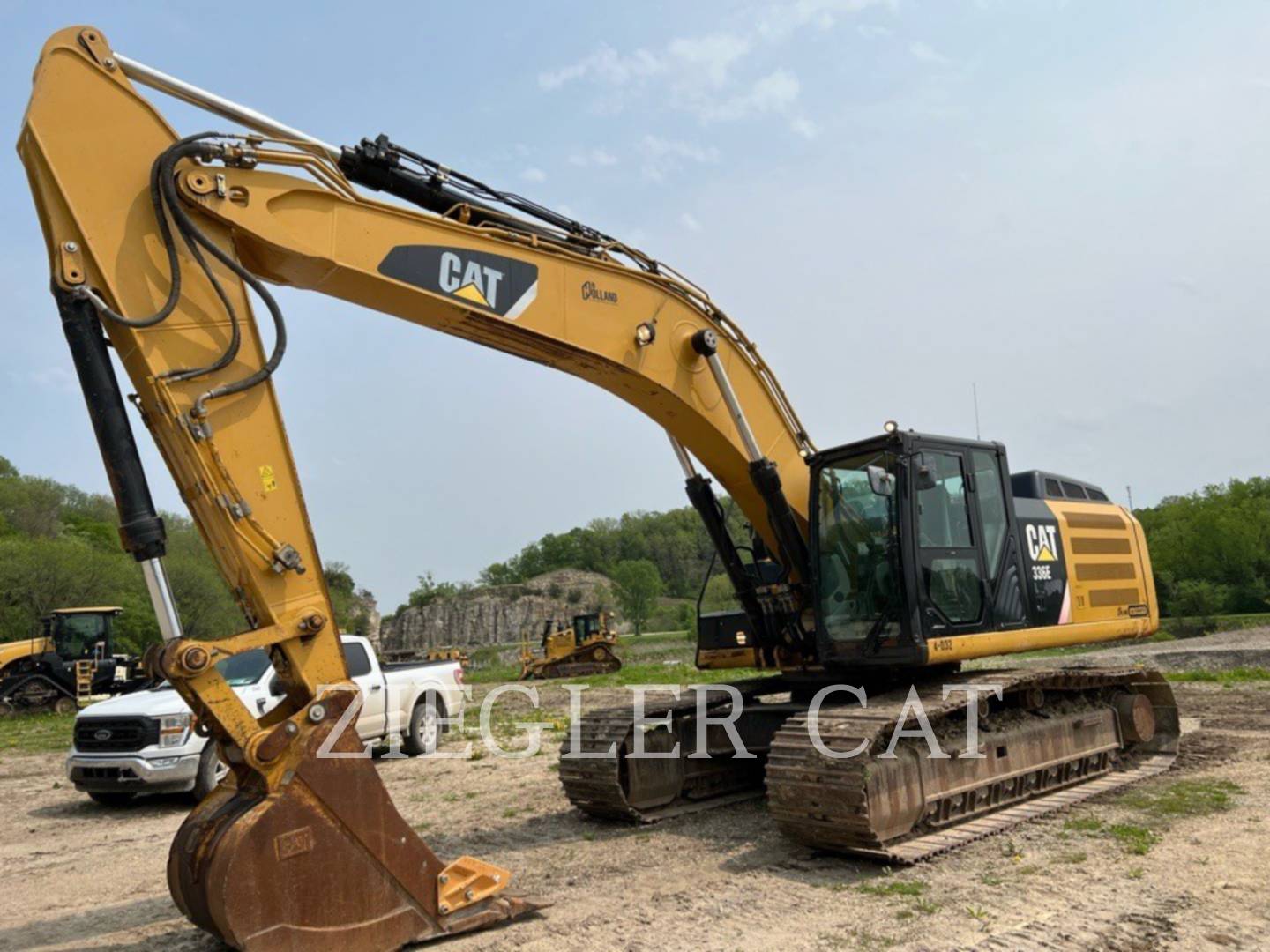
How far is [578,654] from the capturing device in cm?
3450

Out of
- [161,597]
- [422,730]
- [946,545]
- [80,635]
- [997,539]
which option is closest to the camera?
[161,597]

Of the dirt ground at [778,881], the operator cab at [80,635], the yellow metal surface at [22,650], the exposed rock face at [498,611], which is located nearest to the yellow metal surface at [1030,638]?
the dirt ground at [778,881]

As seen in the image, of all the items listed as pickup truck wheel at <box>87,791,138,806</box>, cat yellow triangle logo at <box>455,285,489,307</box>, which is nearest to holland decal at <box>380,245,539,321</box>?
cat yellow triangle logo at <box>455,285,489,307</box>

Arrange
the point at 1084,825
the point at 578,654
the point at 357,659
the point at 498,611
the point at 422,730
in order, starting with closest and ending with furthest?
the point at 1084,825, the point at 357,659, the point at 422,730, the point at 578,654, the point at 498,611

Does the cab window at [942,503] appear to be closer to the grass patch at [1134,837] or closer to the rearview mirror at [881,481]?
the rearview mirror at [881,481]

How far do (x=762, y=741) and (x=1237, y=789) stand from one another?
3802mm

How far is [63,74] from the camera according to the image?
498cm

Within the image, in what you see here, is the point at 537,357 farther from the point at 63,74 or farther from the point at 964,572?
the point at 964,572

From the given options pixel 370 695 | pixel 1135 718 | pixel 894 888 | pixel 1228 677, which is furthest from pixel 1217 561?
pixel 894 888

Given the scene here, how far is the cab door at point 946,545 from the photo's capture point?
291 inches

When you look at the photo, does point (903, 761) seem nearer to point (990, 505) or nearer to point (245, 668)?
point (990, 505)

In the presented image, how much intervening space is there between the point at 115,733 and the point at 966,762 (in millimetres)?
8540

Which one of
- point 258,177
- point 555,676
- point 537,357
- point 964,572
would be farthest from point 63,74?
point 555,676

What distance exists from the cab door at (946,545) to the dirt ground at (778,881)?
5.17 ft
